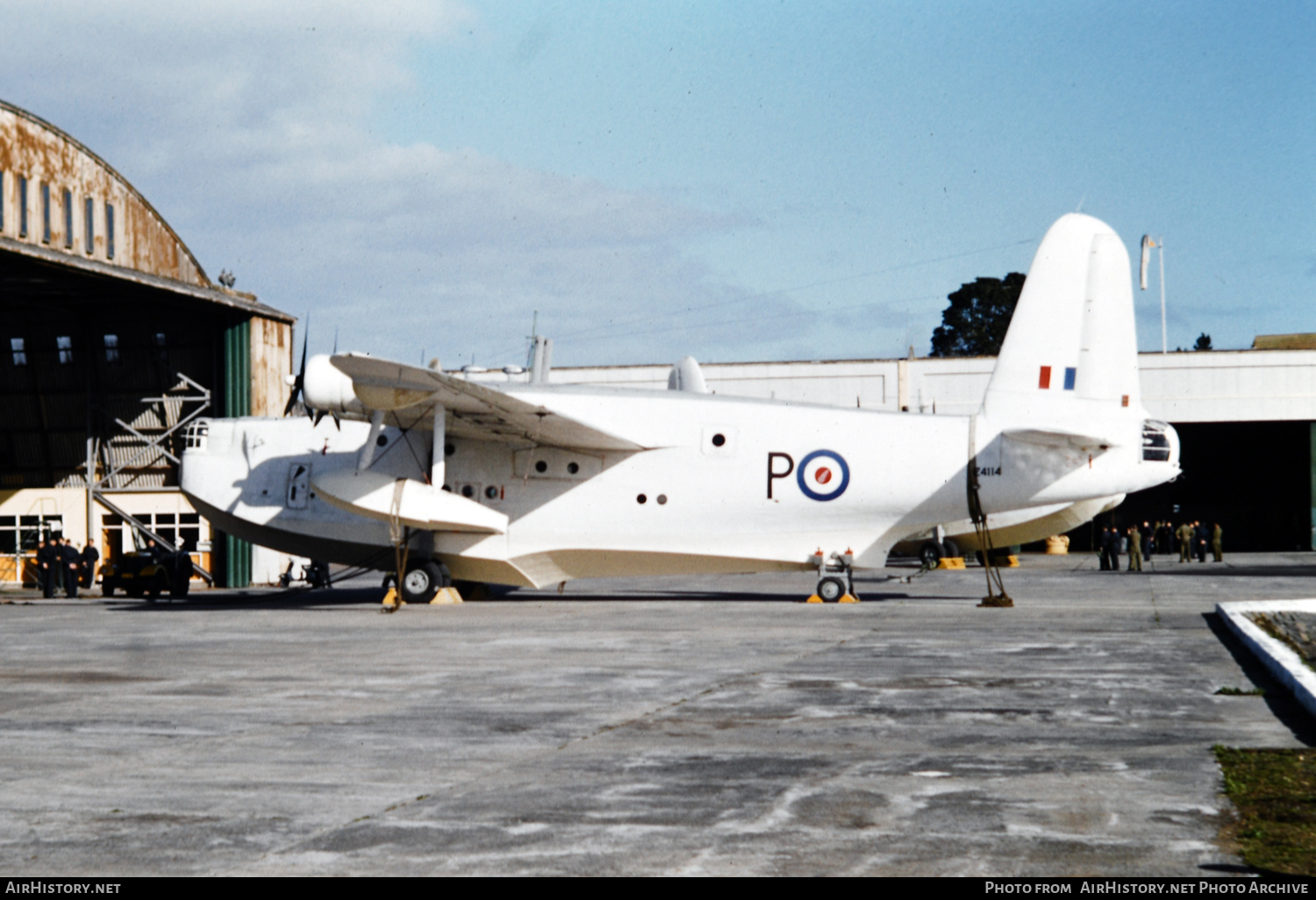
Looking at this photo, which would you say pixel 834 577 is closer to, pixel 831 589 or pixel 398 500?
pixel 831 589

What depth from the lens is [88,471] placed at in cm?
3972

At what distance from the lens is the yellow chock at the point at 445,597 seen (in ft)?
83.7

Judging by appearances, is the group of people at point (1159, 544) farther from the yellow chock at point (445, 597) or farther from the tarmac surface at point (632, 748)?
the tarmac surface at point (632, 748)

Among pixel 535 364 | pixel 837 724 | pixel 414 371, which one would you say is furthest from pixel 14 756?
pixel 535 364

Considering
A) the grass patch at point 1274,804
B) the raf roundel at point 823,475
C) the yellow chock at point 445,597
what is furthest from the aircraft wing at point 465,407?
the grass patch at point 1274,804

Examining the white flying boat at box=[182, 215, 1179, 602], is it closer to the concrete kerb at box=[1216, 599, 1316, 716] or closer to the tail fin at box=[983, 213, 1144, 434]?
the tail fin at box=[983, 213, 1144, 434]

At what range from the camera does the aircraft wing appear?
21.8m

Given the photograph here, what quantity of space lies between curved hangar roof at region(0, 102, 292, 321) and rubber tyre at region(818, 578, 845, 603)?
67.7ft

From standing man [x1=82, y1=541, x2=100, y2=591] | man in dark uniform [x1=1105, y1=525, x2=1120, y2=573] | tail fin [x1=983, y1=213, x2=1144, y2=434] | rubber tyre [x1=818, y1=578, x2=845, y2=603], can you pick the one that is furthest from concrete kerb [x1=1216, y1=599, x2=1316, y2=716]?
standing man [x1=82, y1=541, x2=100, y2=591]

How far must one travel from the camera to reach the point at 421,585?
2564 cm

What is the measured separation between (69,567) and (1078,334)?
2556cm

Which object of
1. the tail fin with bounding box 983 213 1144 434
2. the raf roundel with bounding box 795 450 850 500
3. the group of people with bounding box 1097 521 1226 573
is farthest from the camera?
the group of people with bounding box 1097 521 1226 573

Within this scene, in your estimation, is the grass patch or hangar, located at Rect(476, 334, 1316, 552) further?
hangar, located at Rect(476, 334, 1316, 552)

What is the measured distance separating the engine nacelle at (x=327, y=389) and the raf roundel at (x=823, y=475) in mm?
8574
